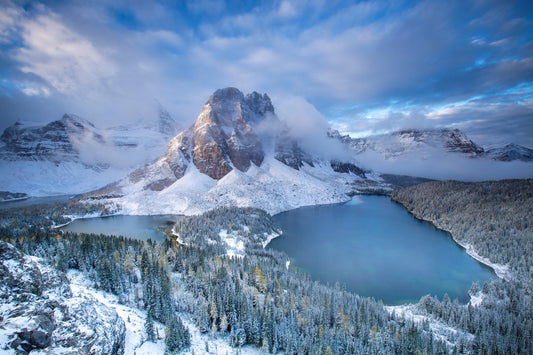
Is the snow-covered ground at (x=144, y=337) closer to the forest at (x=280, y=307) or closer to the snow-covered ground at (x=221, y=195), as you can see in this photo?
the forest at (x=280, y=307)

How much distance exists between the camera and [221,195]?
163 meters

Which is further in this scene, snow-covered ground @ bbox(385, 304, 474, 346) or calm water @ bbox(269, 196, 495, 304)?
calm water @ bbox(269, 196, 495, 304)

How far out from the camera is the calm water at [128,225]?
107250mm

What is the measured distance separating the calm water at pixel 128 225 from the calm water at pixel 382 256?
5470 centimetres

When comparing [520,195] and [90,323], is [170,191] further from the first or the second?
[520,195]

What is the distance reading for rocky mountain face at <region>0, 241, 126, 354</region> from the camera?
1528cm

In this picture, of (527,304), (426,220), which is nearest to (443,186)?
(426,220)

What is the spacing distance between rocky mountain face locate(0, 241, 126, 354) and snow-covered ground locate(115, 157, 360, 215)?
12474cm

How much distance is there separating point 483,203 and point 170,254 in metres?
159

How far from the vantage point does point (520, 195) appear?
13612 cm

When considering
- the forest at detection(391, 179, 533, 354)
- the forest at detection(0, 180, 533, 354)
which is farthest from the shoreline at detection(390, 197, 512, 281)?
the forest at detection(0, 180, 533, 354)

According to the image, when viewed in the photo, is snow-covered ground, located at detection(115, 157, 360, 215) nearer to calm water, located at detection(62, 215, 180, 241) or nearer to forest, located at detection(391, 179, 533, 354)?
calm water, located at detection(62, 215, 180, 241)

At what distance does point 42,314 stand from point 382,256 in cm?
9013

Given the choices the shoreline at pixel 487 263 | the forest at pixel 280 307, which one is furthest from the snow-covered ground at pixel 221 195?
the shoreline at pixel 487 263
